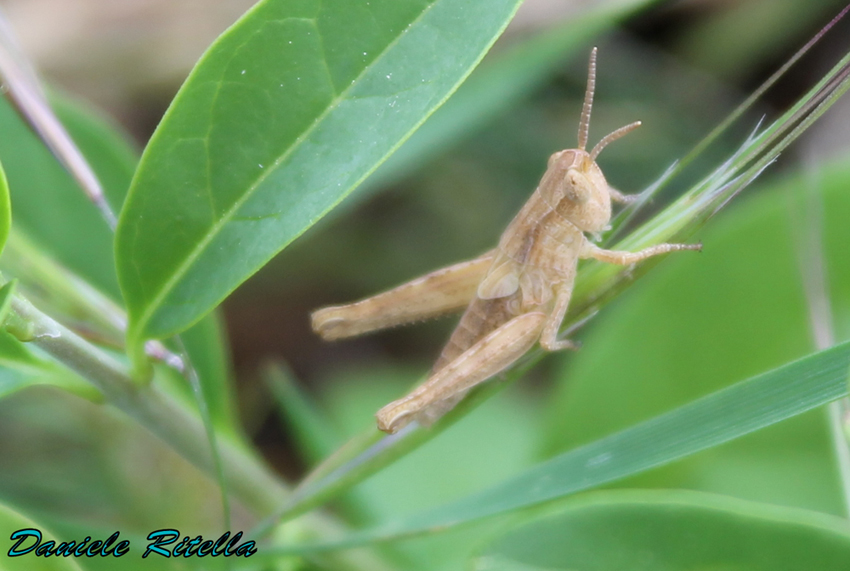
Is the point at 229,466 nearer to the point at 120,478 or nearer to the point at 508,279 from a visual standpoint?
the point at 508,279

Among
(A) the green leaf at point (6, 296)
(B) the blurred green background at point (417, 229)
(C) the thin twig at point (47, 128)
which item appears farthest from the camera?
(B) the blurred green background at point (417, 229)

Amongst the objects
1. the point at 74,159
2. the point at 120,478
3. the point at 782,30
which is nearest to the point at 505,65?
the point at 782,30

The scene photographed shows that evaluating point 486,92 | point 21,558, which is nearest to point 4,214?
point 21,558

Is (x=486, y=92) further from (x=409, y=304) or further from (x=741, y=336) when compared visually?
(x=741, y=336)

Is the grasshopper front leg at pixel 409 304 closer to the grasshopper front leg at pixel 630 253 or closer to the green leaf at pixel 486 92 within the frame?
the grasshopper front leg at pixel 630 253

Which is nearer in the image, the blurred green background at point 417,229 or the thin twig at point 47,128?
the thin twig at point 47,128

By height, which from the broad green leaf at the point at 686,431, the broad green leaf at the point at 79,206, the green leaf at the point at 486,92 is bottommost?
the broad green leaf at the point at 686,431

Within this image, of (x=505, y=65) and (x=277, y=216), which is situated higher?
(x=505, y=65)

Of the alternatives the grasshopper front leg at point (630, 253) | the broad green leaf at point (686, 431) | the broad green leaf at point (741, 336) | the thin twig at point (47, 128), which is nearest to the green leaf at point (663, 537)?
the broad green leaf at point (686, 431)
